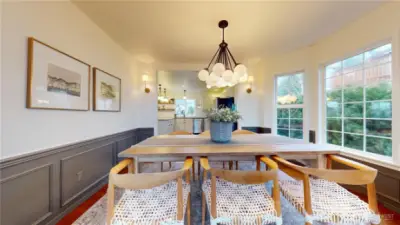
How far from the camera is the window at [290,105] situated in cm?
351

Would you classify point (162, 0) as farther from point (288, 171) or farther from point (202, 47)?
point (288, 171)

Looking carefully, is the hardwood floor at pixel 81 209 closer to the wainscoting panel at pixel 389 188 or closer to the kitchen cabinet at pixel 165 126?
the wainscoting panel at pixel 389 188

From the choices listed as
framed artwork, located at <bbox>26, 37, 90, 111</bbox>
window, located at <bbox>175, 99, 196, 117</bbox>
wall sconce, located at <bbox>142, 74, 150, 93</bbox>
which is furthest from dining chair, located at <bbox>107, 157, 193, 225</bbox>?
window, located at <bbox>175, 99, 196, 117</bbox>

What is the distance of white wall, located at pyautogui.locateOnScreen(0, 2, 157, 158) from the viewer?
4.43 ft

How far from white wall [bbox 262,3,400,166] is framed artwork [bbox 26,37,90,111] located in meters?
3.45

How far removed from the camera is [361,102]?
7.86 feet

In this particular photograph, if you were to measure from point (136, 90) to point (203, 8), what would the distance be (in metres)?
2.48

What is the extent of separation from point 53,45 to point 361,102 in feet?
12.0

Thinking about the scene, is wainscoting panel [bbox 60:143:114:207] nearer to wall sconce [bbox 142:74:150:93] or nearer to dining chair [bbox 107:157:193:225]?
dining chair [bbox 107:157:193:225]

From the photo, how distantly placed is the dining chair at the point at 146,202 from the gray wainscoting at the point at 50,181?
857 millimetres

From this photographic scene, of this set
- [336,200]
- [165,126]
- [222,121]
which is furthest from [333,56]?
[165,126]

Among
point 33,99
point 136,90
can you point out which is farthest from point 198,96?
point 33,99

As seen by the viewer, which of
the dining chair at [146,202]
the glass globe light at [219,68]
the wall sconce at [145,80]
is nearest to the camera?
the dining chair at [146,202]

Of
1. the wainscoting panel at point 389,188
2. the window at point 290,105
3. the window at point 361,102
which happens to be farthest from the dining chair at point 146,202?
the window at point 290,105
